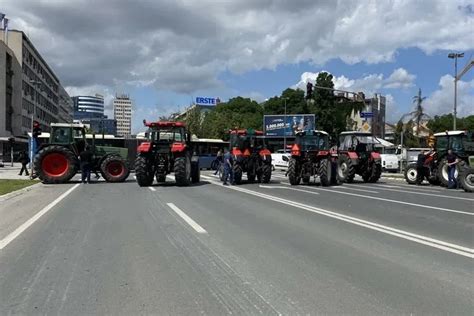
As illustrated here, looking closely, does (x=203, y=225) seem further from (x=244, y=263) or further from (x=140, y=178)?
(x=140, y=178)

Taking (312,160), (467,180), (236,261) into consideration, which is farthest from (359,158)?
(236,261)

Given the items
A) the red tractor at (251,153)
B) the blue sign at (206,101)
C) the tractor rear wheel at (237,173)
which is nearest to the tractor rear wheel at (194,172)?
the red tractor at (251,153)

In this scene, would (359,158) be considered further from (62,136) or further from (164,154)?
(62,136)

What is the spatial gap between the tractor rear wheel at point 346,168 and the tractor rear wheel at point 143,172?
1013cm

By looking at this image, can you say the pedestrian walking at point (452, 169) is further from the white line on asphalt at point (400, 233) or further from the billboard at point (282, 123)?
the billboard at point (282, 123)

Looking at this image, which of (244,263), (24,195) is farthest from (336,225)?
(24,195)

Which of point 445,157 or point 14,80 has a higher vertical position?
point 14,80

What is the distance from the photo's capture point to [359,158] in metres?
27.6

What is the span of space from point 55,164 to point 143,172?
494 cm

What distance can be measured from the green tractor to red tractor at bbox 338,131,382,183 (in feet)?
35.9

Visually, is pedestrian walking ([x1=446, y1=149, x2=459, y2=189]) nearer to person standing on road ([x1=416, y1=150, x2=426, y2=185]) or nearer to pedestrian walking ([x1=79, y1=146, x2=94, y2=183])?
person standing on road ([x1=416, y1=150, x2=426, y2=185])

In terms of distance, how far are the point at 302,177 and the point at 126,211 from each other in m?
13.0

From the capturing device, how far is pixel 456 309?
5.43 meters

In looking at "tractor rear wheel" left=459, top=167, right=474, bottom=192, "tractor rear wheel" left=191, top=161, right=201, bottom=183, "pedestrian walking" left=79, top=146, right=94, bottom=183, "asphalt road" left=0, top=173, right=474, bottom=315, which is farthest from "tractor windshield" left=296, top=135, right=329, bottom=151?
"asphalt road" left=0, top=173, right=474, bottom=315
